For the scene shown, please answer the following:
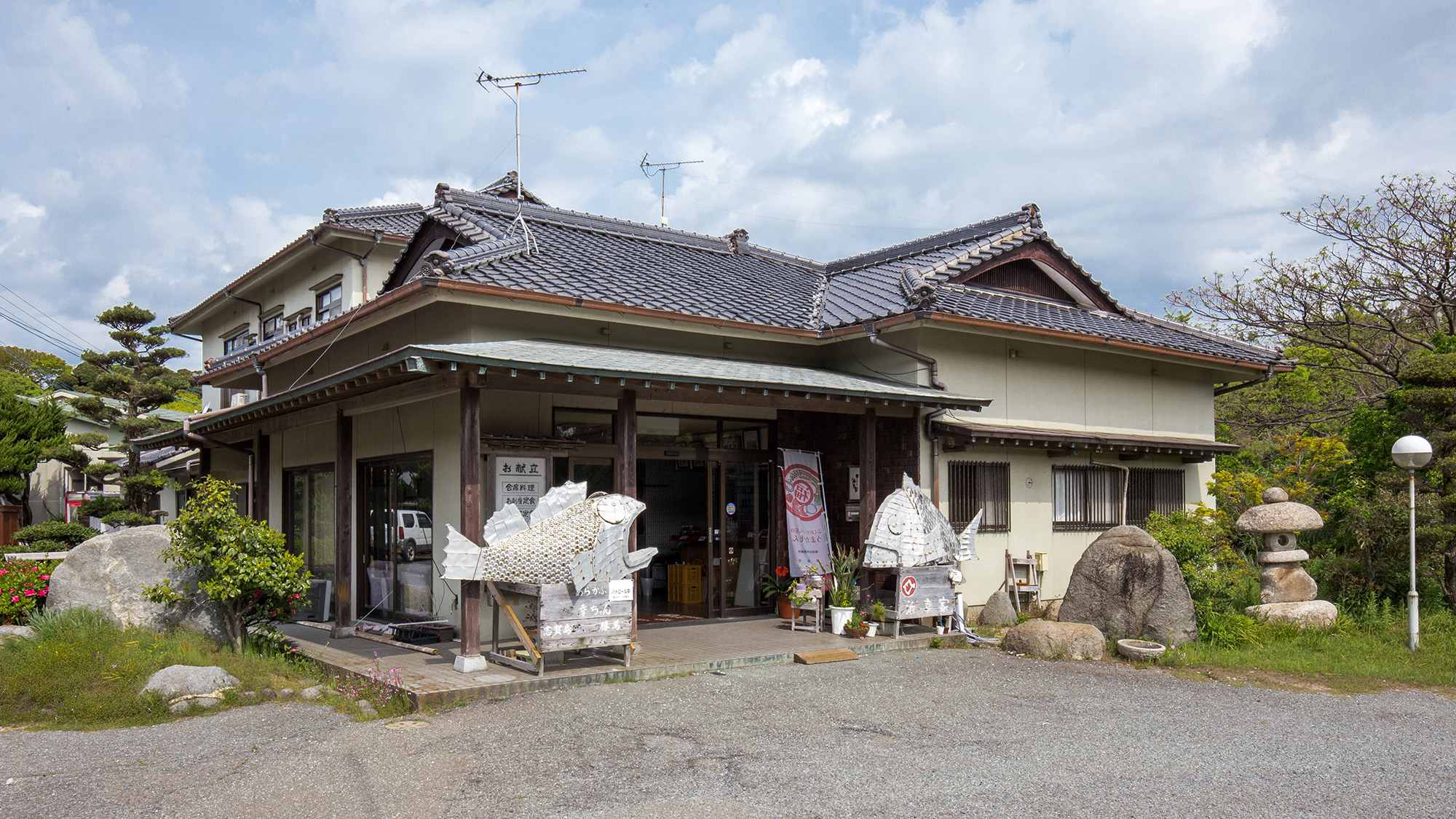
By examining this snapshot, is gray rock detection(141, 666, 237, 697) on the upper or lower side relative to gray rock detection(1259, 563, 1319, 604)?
lower

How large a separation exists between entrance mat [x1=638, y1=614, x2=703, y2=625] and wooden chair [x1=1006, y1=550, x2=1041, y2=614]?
415 centimetres

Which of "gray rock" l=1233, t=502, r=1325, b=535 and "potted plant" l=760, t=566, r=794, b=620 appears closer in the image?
"gray rock" l=1233, t=502, r=1325, b=535

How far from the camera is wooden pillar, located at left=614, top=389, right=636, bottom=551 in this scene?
30.6 feet

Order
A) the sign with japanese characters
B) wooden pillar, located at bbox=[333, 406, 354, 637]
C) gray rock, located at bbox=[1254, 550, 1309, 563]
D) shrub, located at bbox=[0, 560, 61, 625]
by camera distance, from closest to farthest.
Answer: shrub, located at bbox=[0, 560, 61, 625]
the sign with japanese characters
wooden pillar, located at bbox=[333, 406, 354, 637]
gray rock, located at bbox=[1254, 550, 1309, 563]

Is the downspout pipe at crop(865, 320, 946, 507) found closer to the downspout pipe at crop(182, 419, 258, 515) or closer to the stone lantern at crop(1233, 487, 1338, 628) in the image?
the stone lantern at crop(1233, 487, 1338, 628)

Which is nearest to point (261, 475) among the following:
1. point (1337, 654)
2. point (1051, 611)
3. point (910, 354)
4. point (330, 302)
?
point (330, 302)

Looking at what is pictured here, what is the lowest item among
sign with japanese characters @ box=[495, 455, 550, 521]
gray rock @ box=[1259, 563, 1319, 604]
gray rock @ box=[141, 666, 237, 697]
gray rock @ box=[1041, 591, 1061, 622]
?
gray rock @ box=[1041, 591, 1061, 622]

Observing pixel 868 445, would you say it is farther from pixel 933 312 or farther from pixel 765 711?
pixel 765 711

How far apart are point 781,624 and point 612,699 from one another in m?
4.06

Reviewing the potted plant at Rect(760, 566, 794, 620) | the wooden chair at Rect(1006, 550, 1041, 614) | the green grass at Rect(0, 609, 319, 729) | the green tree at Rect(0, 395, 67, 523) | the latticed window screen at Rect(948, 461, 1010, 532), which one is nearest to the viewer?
the green grass at Rect(0, 609, 319, 729)

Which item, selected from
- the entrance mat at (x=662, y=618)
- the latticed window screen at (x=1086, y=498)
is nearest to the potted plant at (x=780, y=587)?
the entrance mat at (x=662, y=618)

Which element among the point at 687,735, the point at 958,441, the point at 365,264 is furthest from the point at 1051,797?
the point at 365,264

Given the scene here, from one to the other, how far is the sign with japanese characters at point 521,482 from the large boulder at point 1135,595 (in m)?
6.20

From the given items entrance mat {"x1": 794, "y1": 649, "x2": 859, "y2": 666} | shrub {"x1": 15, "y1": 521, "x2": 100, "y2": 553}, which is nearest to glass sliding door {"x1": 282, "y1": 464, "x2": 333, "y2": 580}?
shrub {"x1": 15, "y1": 521, "x2": 100, "y2": 553}
